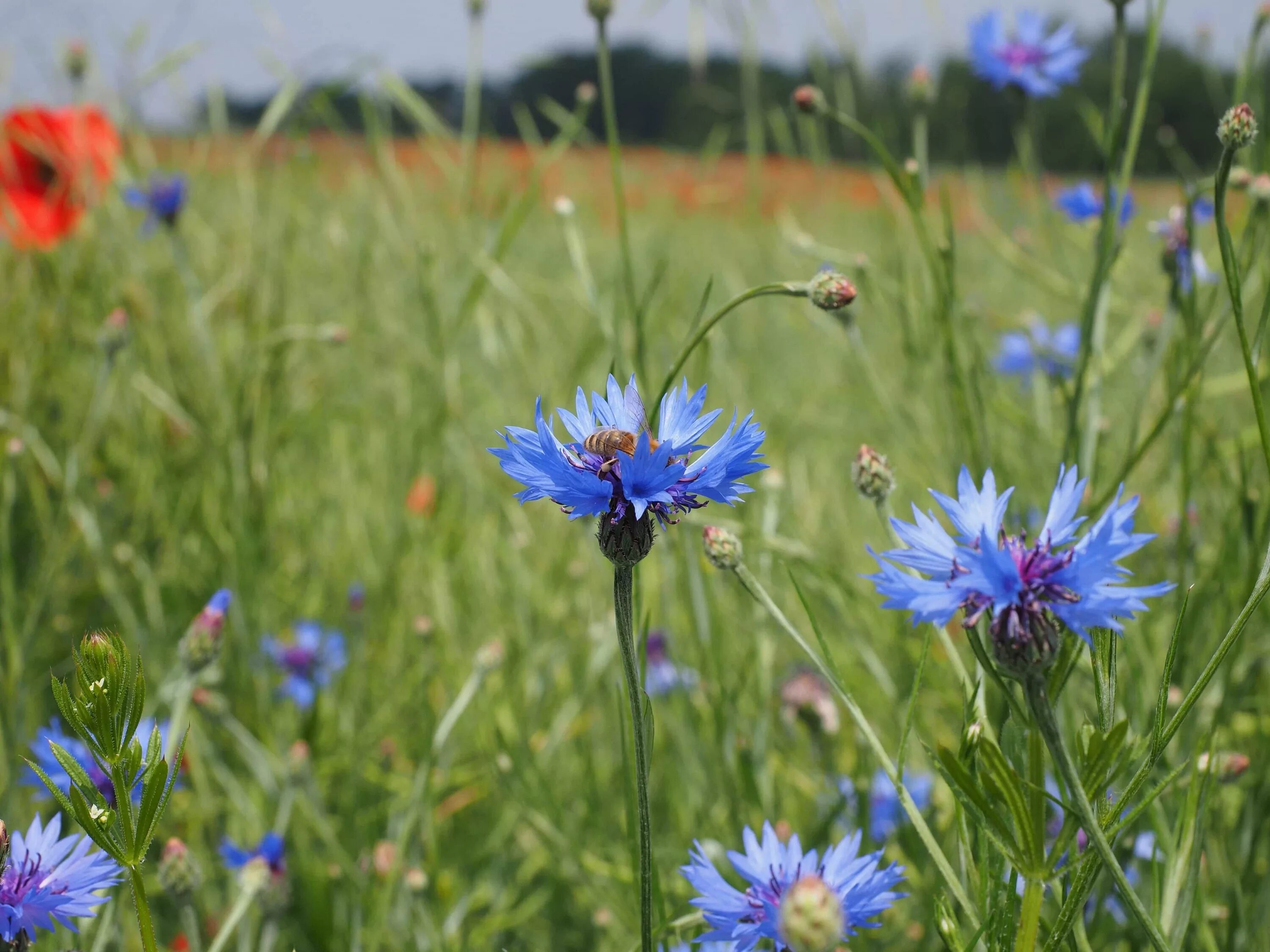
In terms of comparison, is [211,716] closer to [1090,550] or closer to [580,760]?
[580,760]

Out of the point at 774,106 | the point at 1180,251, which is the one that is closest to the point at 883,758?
the point at 1180,251

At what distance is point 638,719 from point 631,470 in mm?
80

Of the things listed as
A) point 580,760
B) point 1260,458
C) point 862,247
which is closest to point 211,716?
point 580,760

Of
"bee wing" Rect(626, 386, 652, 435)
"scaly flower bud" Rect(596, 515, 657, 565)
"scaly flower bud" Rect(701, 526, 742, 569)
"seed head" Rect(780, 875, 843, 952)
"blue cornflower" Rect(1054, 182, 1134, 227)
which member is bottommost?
"seed head" Rect(780, 875, 843, 952)

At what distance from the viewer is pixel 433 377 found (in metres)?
0.98

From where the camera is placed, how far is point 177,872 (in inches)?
18.0

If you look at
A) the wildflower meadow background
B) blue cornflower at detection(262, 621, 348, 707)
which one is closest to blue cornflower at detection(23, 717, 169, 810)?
the wildflower meadow background

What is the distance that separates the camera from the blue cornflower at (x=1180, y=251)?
0.62 meters

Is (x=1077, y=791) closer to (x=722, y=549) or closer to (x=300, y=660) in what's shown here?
(x=722, y=549)

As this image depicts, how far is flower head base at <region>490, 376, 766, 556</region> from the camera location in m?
0.33

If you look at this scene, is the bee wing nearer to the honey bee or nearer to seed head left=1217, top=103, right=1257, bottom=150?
the honey bee

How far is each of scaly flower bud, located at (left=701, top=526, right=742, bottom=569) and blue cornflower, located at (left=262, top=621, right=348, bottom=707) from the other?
1.86ft

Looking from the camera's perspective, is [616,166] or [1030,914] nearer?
[1030,914]

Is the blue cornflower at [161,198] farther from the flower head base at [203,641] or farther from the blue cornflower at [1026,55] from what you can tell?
the blue cornflower at [1026,55]
